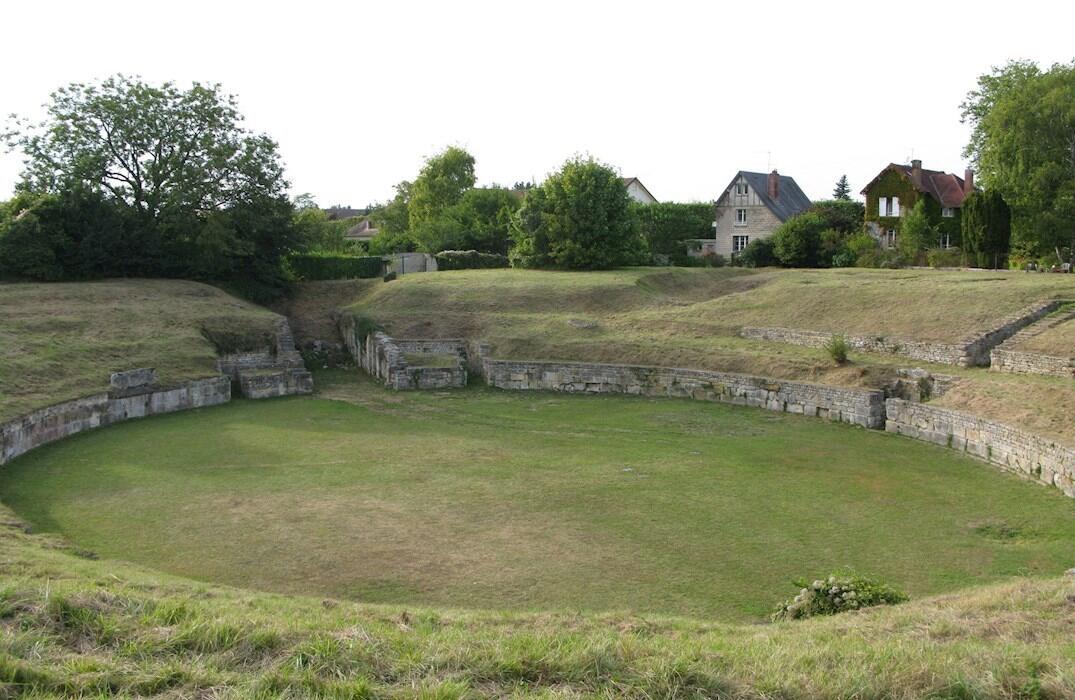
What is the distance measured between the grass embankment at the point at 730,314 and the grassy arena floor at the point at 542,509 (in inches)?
84.8

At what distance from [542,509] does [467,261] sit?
29252mm

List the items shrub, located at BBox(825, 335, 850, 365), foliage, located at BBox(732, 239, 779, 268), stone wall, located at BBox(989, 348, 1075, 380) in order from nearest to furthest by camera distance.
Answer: stone wall, located at BBox(989, 348, 1075, 380), shrub, located at BBox(825, 335, 850, 365), foliage, located at BBox(732, 239, 779, 268)

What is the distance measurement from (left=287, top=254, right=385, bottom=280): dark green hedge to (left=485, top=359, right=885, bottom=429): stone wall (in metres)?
15.3

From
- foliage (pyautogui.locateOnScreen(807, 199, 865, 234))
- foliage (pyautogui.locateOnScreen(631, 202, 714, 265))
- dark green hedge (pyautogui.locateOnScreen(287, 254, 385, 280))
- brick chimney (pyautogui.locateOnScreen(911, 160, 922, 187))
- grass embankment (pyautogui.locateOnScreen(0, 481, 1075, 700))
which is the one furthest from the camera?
foliage (pyautogui.locateOnScreen(631, 202, 714, 265))

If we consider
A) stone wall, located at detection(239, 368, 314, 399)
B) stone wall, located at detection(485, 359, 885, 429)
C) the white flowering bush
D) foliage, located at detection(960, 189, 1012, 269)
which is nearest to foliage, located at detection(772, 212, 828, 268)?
foliage, located at detection(960, 189, 1012, 269)

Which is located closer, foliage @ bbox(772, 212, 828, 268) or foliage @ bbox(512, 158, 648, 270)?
foliage @ bbox(512, 158, 648, 270)

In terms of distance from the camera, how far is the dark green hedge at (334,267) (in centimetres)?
3672

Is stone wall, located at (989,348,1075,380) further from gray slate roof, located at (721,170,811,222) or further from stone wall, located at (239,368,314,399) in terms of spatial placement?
gray slate roof, located at (721,170,811,222)

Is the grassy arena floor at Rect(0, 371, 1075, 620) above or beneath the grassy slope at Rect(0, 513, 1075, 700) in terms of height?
beneath

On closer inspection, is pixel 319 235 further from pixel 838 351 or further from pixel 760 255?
pixel 838 351

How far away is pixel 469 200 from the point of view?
52406 mm

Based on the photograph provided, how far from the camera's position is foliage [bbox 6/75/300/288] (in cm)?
3028

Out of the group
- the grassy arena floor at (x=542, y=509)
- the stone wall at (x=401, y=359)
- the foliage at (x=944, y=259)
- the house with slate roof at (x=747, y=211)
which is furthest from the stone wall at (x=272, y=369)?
A: the house with slate roof at (x=747, y=211)

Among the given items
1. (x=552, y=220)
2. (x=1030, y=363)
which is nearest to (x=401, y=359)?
(x=552, y=220)
